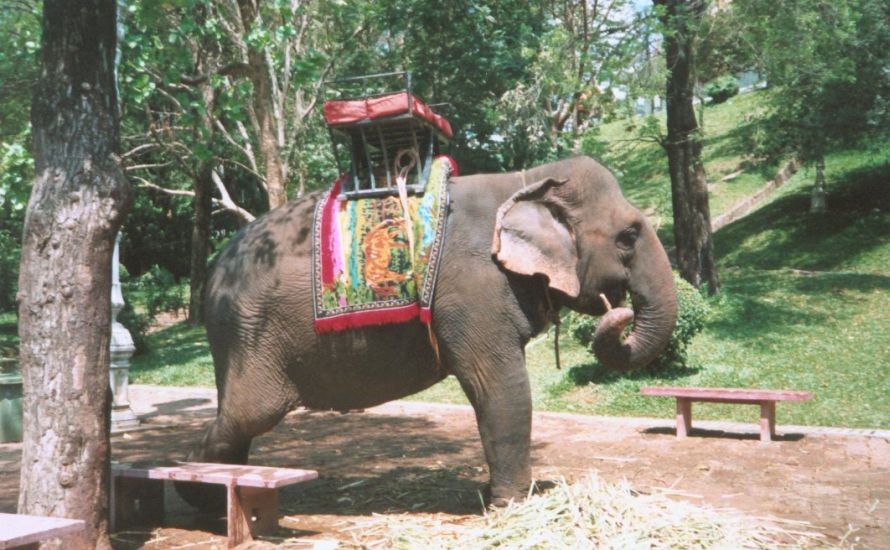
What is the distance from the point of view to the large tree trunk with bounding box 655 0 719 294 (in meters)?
16.0

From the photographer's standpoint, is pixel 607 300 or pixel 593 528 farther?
pixel 607 300

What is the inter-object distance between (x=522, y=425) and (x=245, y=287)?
7.06 feet

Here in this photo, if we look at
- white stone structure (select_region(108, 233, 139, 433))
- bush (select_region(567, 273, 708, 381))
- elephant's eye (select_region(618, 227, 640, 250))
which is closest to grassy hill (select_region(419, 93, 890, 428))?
bush (select_region(567, 273, 708, 381))

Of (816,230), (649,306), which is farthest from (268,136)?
(816,230)

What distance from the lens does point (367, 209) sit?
6.29 m

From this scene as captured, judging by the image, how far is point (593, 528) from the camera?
5.53 meters

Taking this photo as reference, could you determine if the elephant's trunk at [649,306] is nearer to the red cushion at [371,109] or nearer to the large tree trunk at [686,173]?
the red cushion at [371,109]

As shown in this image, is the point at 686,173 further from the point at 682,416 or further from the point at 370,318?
the point at 370,318

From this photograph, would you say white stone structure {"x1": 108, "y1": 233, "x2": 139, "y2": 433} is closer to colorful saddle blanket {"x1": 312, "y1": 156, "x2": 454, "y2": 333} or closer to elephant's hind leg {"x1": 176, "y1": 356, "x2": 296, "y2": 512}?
elephant's hind leg {"x1": 176, "y1": 356, "x2": 296, "y2": 512}

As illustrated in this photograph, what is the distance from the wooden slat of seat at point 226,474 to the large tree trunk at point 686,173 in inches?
459

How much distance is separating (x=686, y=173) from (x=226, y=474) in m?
12.3

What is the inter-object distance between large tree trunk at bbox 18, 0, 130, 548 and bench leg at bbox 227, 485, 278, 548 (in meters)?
0.75

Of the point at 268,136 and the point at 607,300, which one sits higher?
the point at 268,136

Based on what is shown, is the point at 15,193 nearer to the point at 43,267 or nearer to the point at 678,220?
the point at 43,267
